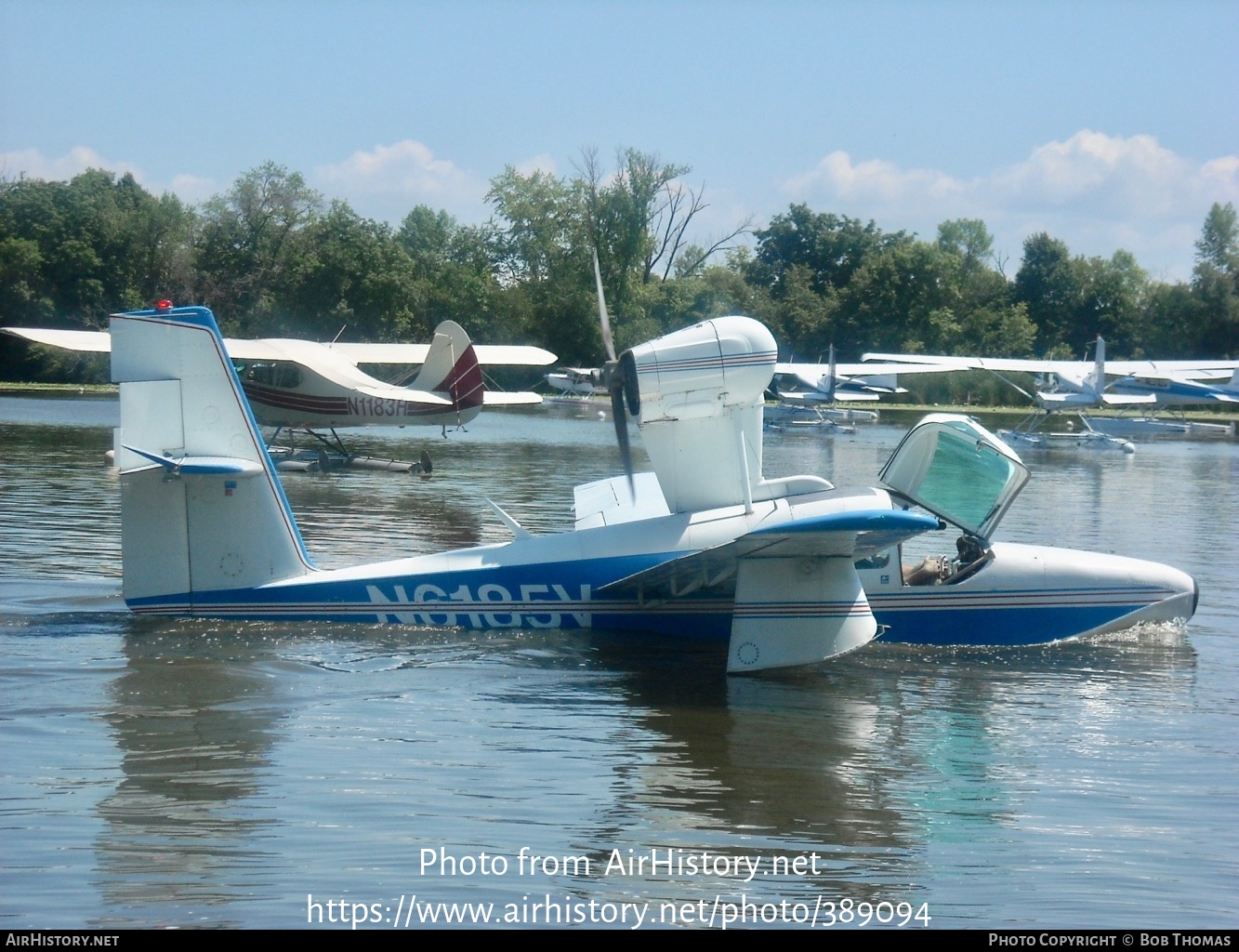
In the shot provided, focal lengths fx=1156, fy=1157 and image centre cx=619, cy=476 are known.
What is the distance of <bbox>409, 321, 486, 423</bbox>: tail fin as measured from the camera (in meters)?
28.3

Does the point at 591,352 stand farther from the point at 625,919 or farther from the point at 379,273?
the point at 625,919

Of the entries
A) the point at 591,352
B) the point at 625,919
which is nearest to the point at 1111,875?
the point at 625,919

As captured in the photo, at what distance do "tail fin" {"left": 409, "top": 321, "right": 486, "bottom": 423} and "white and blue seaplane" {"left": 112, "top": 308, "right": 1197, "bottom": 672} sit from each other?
17325 millimetres

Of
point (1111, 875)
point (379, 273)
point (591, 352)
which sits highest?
point (379, 273)

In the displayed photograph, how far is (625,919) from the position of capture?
5.79 m

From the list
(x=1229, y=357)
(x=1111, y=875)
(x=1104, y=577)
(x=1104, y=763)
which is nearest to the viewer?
(x=1111, y=875)

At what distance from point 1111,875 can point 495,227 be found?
267 ft

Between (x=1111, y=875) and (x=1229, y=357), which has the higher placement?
(x=1229, y=357)

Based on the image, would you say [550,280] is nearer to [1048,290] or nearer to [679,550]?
[1048,290]

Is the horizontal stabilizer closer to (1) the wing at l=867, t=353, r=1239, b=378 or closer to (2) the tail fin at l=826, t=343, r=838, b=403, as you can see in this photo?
(1) the wing at l=867, t=353, r=1239, b=378

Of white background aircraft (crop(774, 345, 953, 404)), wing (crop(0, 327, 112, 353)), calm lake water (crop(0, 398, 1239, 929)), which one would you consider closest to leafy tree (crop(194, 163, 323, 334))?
white background aircraft (crop(774, 345, 953, 404))

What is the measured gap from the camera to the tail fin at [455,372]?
28.3 m

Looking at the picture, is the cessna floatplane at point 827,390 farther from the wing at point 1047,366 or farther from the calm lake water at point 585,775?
the calm lake water at point 585,775

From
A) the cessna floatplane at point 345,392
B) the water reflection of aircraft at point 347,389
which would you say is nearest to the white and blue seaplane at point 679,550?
the cessna floatplane at point 345,392
